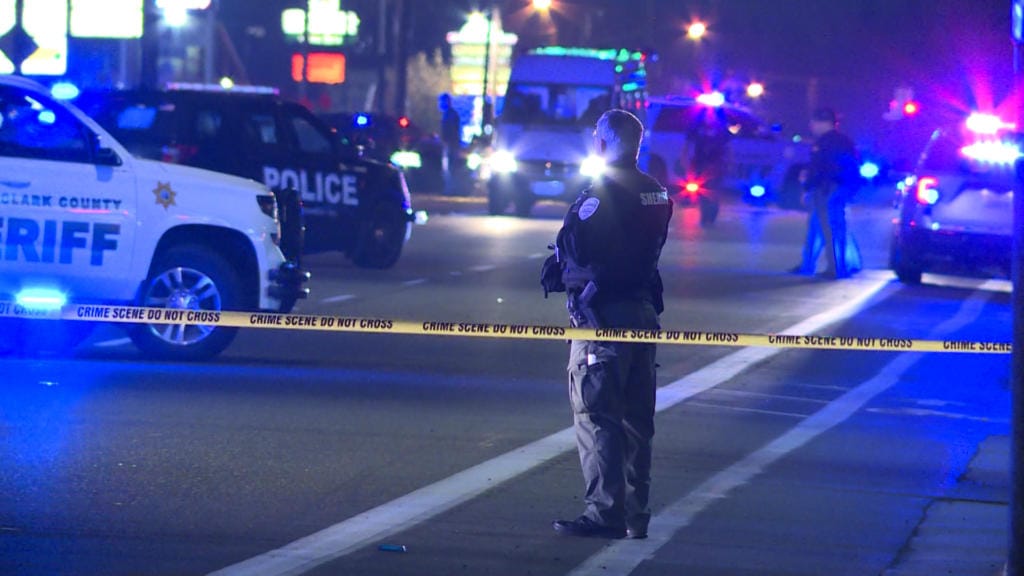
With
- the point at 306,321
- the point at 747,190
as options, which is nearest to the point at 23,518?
the point at 306,321

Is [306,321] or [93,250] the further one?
[93,250]

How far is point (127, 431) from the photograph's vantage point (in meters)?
9.35

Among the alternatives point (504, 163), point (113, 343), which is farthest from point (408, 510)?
point (504, 163)

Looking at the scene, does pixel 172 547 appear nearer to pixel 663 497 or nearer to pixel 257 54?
pixel 663 497

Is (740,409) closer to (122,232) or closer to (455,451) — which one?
(455,451)

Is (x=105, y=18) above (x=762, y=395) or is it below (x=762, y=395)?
above

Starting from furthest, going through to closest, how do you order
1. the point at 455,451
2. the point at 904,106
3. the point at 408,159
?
the point at 904,106 → the point at 408,159 → the point at 455,451

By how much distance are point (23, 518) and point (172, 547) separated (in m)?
0.81

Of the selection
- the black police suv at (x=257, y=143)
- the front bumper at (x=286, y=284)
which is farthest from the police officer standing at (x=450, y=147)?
the front bumper at (x=286, y=284)

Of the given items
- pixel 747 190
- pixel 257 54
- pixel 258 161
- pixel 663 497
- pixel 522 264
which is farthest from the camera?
pixel 257 54

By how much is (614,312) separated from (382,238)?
12384 millimetres

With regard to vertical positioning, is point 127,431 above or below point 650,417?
below

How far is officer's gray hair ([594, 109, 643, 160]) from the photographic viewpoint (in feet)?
23.5

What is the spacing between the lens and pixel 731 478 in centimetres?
857
